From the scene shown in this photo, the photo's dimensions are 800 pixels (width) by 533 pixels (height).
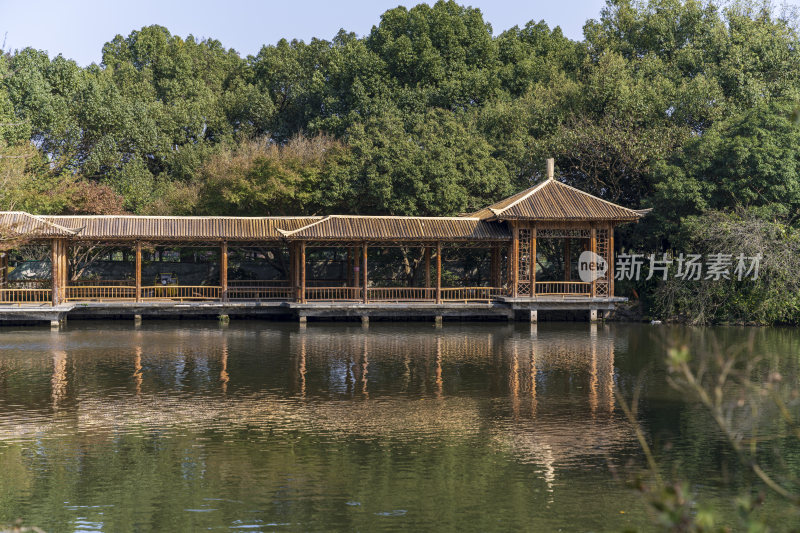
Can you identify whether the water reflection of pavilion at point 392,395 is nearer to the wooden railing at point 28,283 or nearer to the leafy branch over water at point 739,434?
the leafy branch over water at point 739,434

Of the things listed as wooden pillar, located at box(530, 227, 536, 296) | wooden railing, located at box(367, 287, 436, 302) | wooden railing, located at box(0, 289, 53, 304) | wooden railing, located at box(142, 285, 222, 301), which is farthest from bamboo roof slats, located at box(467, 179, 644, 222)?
wooden railing, located at box(0, 289, 53, 304)

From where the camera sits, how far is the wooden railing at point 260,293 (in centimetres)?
3052

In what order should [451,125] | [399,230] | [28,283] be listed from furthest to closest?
[451,125], [28,283], [399,230]

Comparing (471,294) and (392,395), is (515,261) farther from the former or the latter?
(392,395)

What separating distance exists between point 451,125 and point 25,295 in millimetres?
17870

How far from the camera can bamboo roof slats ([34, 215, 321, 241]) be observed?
28.8 meters

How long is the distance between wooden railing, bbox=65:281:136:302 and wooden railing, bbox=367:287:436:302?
27.4 ft

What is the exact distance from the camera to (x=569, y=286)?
3008 centimetres

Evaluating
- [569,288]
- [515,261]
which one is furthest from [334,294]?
[569,288]

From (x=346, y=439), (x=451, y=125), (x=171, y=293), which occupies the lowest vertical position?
(x=346, y=439)

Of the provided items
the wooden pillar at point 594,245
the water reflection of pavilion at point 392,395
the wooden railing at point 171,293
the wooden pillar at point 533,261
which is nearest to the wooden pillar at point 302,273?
the wooden railing at point 171,293

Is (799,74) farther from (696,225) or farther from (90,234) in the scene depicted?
(90,234)

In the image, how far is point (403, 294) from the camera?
3359 centimetres

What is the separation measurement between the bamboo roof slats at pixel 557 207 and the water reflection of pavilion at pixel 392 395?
5.14 meters
